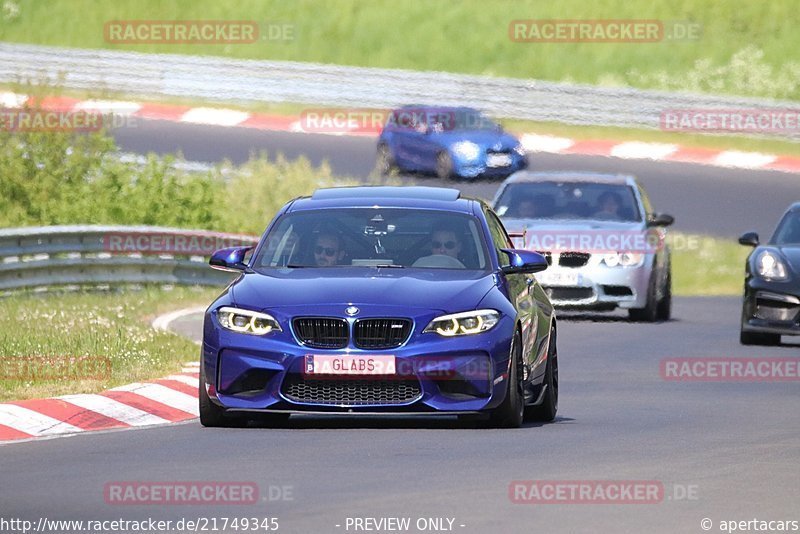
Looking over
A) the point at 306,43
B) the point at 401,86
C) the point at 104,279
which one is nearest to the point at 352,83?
the point at 401,86

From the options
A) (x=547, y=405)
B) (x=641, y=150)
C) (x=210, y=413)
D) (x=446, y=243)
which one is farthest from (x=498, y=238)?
(x=641, y=150)

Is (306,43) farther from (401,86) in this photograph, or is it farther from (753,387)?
(753,387)

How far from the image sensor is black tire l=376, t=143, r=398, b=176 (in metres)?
37.6

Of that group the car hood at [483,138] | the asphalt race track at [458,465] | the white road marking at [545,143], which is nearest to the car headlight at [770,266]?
the asphalt race track at [458,465]

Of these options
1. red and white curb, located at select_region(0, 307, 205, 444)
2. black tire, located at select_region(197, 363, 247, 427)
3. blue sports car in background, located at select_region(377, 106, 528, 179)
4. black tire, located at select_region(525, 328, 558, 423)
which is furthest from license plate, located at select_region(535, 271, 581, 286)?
blue sports car in background, located at select_region(377, 106, 528, 179)

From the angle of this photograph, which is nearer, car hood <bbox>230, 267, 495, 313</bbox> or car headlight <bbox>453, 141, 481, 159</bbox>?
car hood <bbox>230, 267, 495, 313</bbox>

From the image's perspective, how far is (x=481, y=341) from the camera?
41.1 feet

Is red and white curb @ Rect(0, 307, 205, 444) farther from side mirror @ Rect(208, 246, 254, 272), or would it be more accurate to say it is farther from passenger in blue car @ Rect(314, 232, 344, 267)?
passenger in blue car @ Rect(314, 232, 344, 267)

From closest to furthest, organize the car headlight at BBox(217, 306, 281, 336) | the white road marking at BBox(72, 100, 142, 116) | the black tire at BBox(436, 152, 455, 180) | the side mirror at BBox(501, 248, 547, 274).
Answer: the car headlight at BBox(217, 306, 281, 336)
the side mirror at BBox(501, 248, 547, 274)
the black tire at BBox(436, 152, 455, 180)
the white road marking at BBox(72, 100, 142, 116)

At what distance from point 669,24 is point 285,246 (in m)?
35.5

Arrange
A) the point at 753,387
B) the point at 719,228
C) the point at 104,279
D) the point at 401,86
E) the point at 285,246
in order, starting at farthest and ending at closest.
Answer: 1. the point at 401,86
2. the point at 719,228
3. the point at 104,279
4. the point at 753,387
5. the point at 285,246

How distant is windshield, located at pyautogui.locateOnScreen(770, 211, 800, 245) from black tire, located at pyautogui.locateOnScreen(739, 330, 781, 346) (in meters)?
0.90

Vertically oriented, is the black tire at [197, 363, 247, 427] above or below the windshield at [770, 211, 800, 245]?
below

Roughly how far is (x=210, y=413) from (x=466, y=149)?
2420 cm
